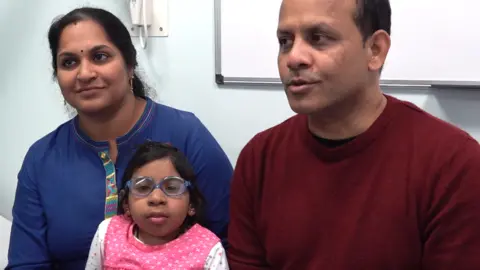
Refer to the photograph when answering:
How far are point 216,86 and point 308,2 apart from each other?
880 millimetres

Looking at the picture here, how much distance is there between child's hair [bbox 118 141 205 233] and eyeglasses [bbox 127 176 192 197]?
0.04 meters

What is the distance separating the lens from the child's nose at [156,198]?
1.24 meters

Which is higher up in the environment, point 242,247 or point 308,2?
point 308,2

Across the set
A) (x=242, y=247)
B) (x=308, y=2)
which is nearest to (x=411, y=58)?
(x=308, y=2)

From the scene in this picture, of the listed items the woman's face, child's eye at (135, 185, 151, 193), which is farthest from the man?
the woman's face

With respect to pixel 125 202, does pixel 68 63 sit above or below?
above

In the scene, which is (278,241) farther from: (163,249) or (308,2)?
(308,2)

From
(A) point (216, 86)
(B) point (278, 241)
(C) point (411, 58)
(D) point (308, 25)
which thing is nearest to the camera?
(D) point (308, 25)

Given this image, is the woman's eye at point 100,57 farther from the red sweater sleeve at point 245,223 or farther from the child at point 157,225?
the red sweater sleeve at point 245,223

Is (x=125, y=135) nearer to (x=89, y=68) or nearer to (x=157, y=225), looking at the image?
(x=89, y=68)

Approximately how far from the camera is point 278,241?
1.15 m

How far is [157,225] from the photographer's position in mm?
1254

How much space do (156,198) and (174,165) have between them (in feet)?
0.36

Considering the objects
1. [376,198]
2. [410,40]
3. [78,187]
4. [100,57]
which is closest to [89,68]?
[100,57]
